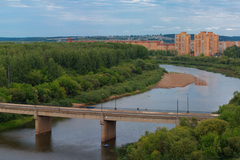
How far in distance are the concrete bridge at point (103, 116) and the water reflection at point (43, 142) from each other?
719mm

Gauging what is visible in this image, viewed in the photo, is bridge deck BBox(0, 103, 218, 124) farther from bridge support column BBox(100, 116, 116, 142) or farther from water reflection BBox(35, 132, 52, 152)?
water reflection BBox(35, 132, 52, 152)

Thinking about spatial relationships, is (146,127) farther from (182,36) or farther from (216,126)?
(182,36)

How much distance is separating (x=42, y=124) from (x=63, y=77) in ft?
71.2

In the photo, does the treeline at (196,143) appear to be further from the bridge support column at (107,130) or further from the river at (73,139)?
the bridge support column at (107,130)

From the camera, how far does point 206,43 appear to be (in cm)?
14662

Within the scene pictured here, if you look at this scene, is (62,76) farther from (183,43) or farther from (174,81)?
(183,43)

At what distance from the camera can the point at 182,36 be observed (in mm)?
161875

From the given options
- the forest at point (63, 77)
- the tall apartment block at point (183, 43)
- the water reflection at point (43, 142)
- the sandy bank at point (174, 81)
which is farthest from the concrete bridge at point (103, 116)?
the tall apartment block at point (183, 43)

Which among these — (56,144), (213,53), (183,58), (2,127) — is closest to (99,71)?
(2,127)

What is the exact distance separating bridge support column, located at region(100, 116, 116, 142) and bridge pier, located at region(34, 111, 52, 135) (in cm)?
718

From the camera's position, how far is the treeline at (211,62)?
100325 millimetres

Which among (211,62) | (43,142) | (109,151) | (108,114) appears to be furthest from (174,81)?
(109,151)

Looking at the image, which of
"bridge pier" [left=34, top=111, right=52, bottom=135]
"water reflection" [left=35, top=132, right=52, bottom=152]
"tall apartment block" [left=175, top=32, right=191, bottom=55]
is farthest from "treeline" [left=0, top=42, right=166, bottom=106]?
"tall apartment block" [left=175, top=32, right=191, bottom=55]

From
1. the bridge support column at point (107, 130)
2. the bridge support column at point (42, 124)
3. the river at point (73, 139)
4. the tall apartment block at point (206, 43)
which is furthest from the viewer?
the tall apartment block at point (206, 43)
